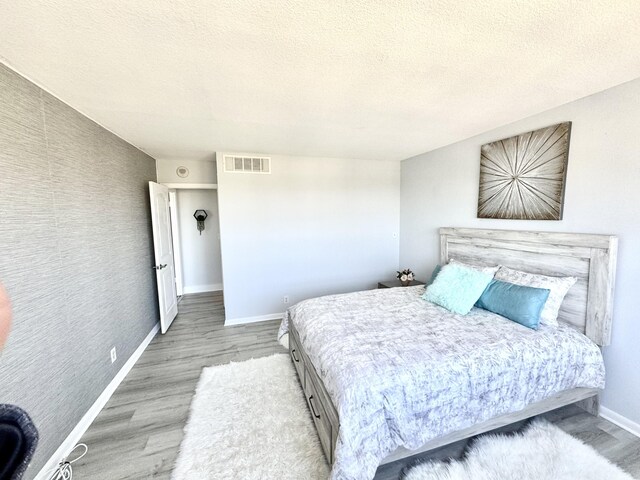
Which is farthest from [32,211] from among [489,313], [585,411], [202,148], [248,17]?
[585,411]

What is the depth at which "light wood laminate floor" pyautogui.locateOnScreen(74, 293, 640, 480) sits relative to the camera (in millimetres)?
1636

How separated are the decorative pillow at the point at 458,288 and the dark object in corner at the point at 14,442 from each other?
2.52 meters

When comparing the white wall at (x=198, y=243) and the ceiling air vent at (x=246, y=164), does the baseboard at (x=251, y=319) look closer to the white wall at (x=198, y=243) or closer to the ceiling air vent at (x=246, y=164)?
the white wall at (x=198, y=243)

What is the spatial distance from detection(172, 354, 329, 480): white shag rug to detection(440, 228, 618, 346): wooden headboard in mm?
2188

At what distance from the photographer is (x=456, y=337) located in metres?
1.83

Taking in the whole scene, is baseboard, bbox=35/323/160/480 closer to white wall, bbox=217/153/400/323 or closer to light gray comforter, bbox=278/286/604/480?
white wall, bbox=217/153/400/323

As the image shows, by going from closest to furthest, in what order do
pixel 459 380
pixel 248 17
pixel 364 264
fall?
pixel 248 17 < pixel 459 380 < pixel 364 264

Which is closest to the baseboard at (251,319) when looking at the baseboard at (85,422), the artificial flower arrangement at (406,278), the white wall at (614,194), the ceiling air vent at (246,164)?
the baseboard at (85,422)

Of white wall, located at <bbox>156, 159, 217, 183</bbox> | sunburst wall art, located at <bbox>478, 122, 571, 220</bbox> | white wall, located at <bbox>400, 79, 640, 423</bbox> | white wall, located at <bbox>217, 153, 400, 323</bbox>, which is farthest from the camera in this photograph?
white wall, located at <bbox>156, 159, 217, 183</bbox>

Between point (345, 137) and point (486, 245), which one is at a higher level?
point (345, 137)

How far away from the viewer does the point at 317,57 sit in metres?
1.45

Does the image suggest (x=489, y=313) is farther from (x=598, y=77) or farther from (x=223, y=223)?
(x=223, y=223)

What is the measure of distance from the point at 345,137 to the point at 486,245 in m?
1.90

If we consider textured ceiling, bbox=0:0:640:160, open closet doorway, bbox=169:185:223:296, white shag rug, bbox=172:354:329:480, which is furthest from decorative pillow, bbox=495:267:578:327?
open closet doorway, bbox=169:185:223:296
